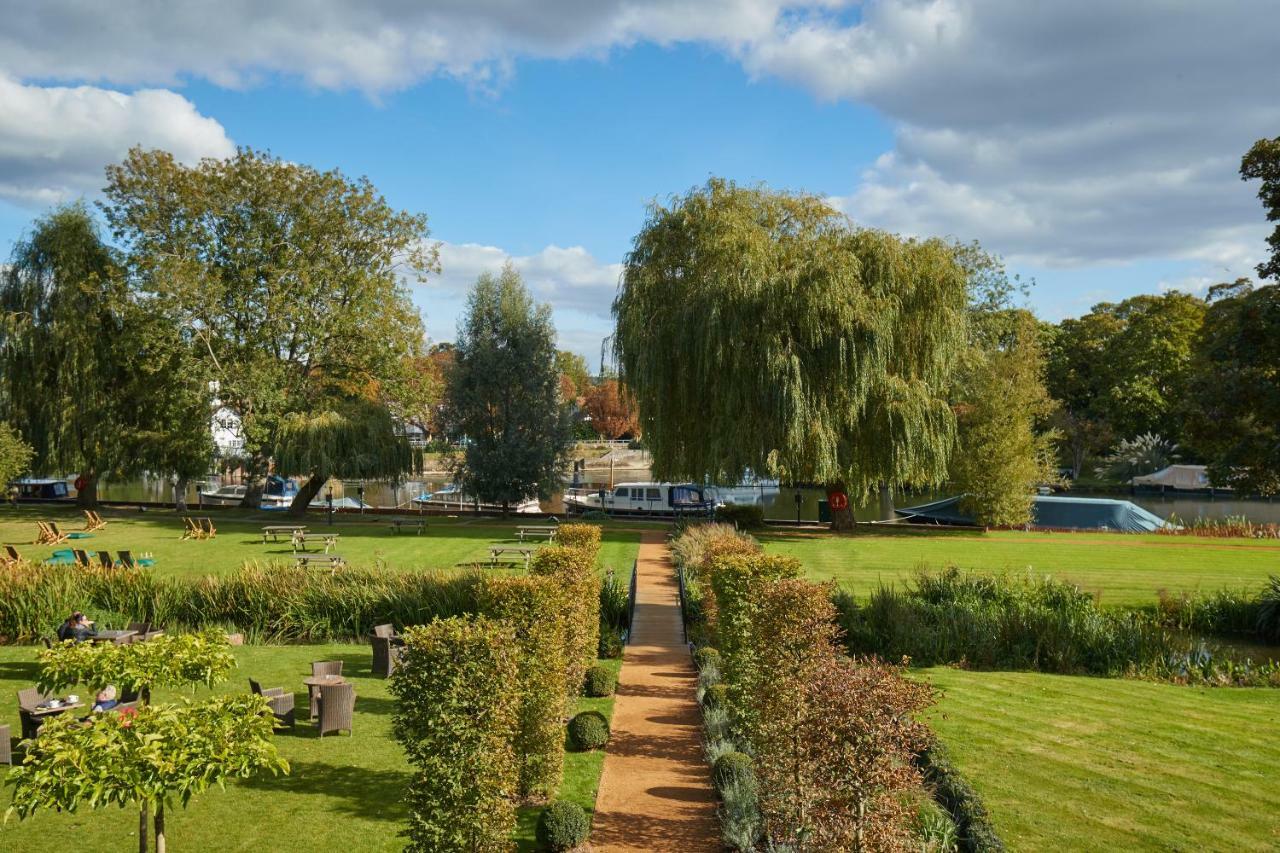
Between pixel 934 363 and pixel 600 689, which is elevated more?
pixel 934 363

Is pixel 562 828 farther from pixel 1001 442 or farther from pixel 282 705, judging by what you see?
pixel 1001 442

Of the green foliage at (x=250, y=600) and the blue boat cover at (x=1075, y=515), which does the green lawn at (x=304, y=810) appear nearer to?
the green foliage at (x=250, y=600)

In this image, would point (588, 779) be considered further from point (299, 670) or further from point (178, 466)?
point (178, 466)

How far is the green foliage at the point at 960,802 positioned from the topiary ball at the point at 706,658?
4489mm

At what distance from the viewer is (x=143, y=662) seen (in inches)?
342

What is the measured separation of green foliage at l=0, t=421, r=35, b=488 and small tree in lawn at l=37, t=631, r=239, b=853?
28573 mm

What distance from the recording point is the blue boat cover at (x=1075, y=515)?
38.6 m

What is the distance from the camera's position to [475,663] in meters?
7.52

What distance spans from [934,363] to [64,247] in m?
35.9

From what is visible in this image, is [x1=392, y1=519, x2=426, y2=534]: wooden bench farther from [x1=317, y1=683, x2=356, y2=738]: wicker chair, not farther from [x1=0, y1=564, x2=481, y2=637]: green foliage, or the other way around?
[x1=317, y1=683, x2=356, y2=738]: wicker chair

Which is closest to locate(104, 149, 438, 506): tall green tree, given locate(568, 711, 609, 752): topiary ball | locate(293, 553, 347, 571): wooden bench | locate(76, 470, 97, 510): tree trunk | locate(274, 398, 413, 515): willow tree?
locate(274, 398, 413, 515): willow tree

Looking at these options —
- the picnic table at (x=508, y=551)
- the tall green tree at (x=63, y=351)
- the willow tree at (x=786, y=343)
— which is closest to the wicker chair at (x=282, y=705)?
the picnic table at (x=508, y=551)

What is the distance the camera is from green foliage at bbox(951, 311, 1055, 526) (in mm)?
34875

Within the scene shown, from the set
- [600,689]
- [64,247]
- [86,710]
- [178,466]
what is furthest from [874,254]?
[64,247]
